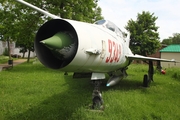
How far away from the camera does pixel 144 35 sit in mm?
33125

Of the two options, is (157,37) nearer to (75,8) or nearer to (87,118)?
(75,8)

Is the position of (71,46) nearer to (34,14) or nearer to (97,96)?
(97,96)

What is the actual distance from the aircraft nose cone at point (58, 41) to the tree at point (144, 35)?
30.7 meters

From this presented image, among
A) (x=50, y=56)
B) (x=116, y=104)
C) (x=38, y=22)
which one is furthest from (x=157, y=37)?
(x=50, y=56)

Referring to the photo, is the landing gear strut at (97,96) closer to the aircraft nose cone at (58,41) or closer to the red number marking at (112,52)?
the red number marking at (112,52)

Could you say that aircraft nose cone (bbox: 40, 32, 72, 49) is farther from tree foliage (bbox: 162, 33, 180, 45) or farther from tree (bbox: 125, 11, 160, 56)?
tree foliage (bbox: 162, 33, 180, 45)

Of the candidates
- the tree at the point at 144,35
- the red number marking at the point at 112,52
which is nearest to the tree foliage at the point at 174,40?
the tree at the point at 144,35

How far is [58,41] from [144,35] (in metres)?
31.9

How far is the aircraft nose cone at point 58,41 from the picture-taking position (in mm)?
3250

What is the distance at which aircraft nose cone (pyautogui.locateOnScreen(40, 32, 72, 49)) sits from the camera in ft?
10.7

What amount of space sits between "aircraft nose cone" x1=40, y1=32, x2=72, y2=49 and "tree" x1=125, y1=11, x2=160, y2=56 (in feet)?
101

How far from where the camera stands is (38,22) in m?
17.2

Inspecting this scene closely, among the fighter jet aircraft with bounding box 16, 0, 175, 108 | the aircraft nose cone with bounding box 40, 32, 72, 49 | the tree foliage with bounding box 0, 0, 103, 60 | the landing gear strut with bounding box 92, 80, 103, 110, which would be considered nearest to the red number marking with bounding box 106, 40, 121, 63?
the fighter jet aircraft with bounding box 16, 0, 175, 108

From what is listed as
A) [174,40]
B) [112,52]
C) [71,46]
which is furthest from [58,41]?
[174,40]
